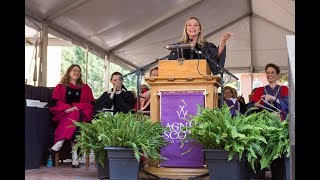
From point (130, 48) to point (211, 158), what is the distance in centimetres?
698

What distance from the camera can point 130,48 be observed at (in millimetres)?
9984

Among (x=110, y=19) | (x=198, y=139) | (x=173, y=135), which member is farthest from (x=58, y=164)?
(x=110, y=19)

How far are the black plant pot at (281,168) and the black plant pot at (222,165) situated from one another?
0.34 meters

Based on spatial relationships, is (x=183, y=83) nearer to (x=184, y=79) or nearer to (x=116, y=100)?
(x=184, y=79)

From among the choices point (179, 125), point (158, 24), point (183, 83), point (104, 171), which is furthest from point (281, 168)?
point (158, 24)

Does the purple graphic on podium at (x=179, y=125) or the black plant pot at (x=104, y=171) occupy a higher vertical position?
the purple graphic on podium at (x=179, y=125)

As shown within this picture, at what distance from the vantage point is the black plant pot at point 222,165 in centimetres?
314

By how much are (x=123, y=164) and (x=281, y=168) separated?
3.71 feet

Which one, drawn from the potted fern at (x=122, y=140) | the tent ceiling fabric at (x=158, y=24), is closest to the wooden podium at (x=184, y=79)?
the potted fern at (x=122, y=140)

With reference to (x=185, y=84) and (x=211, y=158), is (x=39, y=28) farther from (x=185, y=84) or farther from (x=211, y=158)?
(x=211, y=158)

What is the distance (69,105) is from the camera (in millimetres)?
5469

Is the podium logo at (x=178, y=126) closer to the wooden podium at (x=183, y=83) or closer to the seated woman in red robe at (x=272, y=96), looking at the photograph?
the wooden podium at (x=183, y=83)

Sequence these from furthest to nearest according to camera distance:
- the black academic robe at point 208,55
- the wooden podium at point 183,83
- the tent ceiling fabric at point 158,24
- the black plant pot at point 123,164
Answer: the tent ceiling fabric at point 158,24, the black academic robe at point 208,55, the wooden podium at point 183,83, the black plant pot at point 123,164

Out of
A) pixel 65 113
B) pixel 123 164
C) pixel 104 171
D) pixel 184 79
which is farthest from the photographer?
pixel 65 113
